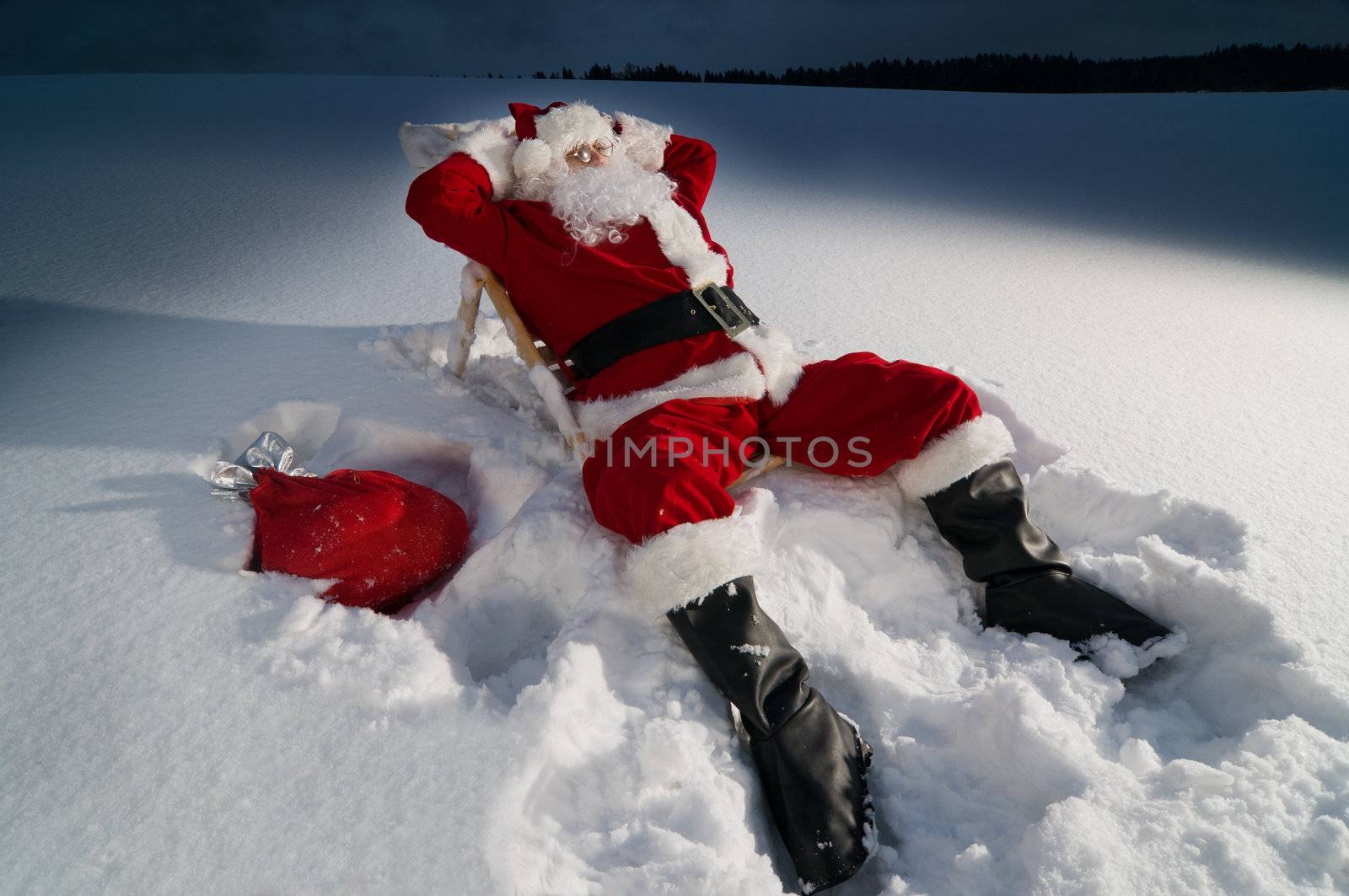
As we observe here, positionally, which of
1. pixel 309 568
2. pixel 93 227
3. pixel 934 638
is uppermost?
pixel 93 227

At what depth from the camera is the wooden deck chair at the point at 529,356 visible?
1514 mm

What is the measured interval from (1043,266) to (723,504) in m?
2.30

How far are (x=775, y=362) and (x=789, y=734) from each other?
769mm

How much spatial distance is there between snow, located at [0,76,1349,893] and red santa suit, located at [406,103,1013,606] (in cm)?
11

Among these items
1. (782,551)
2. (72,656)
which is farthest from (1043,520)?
(72,656)

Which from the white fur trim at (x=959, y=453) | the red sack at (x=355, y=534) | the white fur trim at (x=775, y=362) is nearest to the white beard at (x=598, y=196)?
the white fur trim at (x=775, y=362)

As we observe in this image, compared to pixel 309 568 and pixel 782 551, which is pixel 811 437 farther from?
pixel 309 568

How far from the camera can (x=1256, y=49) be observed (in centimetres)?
719

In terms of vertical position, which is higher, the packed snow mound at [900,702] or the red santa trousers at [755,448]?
the red santa trousers at [755,448]

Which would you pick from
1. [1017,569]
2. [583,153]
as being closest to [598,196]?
[583,153]

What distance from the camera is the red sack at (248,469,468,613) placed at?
124 cm

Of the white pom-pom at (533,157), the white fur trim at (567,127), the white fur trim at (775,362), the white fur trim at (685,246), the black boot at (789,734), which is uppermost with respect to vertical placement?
the white fur trim at (567,127)

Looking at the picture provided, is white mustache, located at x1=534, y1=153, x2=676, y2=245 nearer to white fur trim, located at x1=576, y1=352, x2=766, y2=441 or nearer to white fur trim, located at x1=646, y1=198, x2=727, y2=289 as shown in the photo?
white fur trim, located at x1=646, y1=198, x2=727, y2=289

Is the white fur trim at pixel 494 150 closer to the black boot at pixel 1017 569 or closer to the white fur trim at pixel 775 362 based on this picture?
the white fur trim at pixel 775 362
